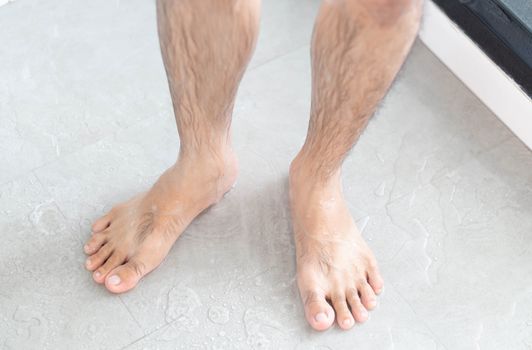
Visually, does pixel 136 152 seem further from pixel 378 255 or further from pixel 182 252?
pixel 378 255

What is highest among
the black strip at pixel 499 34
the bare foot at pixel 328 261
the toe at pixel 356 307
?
the black strip at pixel 499 34

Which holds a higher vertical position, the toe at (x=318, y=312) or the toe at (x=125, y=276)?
the toe at (x=125, y=276)

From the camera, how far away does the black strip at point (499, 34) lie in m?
1.42

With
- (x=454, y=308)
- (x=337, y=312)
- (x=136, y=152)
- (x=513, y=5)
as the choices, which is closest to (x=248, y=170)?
(x=136, y=152)

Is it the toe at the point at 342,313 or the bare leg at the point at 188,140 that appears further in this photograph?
the toe at the point at 342,313

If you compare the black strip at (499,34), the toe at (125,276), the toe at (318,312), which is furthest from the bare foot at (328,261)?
the black strip at (499,34)

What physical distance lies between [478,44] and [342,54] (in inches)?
20.1

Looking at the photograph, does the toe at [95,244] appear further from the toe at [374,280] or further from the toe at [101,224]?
the toe at [374,280]

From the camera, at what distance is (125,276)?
4.25 feet

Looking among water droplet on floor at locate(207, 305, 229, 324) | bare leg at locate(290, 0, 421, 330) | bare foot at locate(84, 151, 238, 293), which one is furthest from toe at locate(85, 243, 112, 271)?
bare leg at locate(290, 0, 421, 330)

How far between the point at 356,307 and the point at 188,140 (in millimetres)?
A: 359

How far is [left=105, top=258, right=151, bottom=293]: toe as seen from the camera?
51.0 inches

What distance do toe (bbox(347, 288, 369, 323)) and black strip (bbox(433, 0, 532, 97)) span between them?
1.55 feet

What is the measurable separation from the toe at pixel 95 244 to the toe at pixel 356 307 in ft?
1.29
